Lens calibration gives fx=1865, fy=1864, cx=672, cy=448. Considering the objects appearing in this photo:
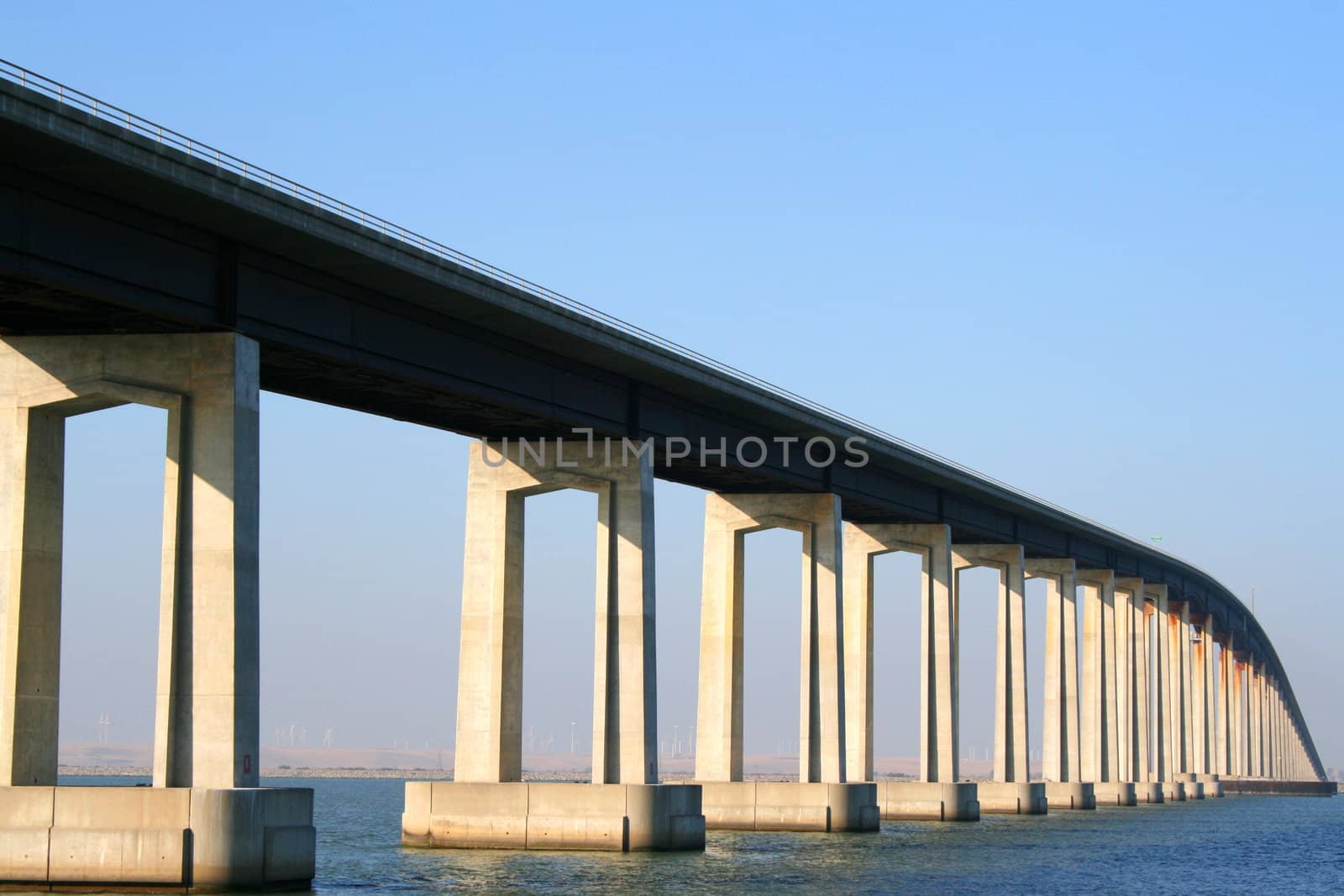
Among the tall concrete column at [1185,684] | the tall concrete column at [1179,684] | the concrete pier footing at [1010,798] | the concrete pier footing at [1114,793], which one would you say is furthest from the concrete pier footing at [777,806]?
the tall concrete column at [1185,684]

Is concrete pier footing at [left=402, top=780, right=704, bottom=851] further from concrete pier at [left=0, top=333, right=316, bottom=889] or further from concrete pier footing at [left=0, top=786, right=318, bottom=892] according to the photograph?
concrete pier footing at [left=0, top=786, right=318, bottom=892]

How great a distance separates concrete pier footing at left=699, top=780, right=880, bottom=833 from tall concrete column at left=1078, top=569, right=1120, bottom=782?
46830 mm

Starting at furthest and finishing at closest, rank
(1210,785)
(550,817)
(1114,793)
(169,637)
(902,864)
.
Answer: (1210,785) → (1114,793) → (902,864) → (550,817) → (169,637)

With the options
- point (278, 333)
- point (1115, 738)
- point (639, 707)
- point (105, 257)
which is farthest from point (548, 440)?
point (1115, 738)

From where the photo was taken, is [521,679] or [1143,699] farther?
[1143,699]

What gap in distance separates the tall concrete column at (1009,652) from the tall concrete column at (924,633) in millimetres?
10107

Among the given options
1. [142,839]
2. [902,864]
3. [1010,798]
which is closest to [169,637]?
[142,839]

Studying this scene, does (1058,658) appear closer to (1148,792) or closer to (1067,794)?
(1067,794)

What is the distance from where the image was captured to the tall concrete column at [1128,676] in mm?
124500

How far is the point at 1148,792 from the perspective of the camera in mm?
127250

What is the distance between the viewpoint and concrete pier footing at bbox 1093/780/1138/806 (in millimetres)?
114625

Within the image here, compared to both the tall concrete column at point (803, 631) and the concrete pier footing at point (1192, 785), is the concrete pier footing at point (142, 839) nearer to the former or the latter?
the tall concrete column at point (803, 631)

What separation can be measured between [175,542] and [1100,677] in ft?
289

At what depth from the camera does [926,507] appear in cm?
8788
